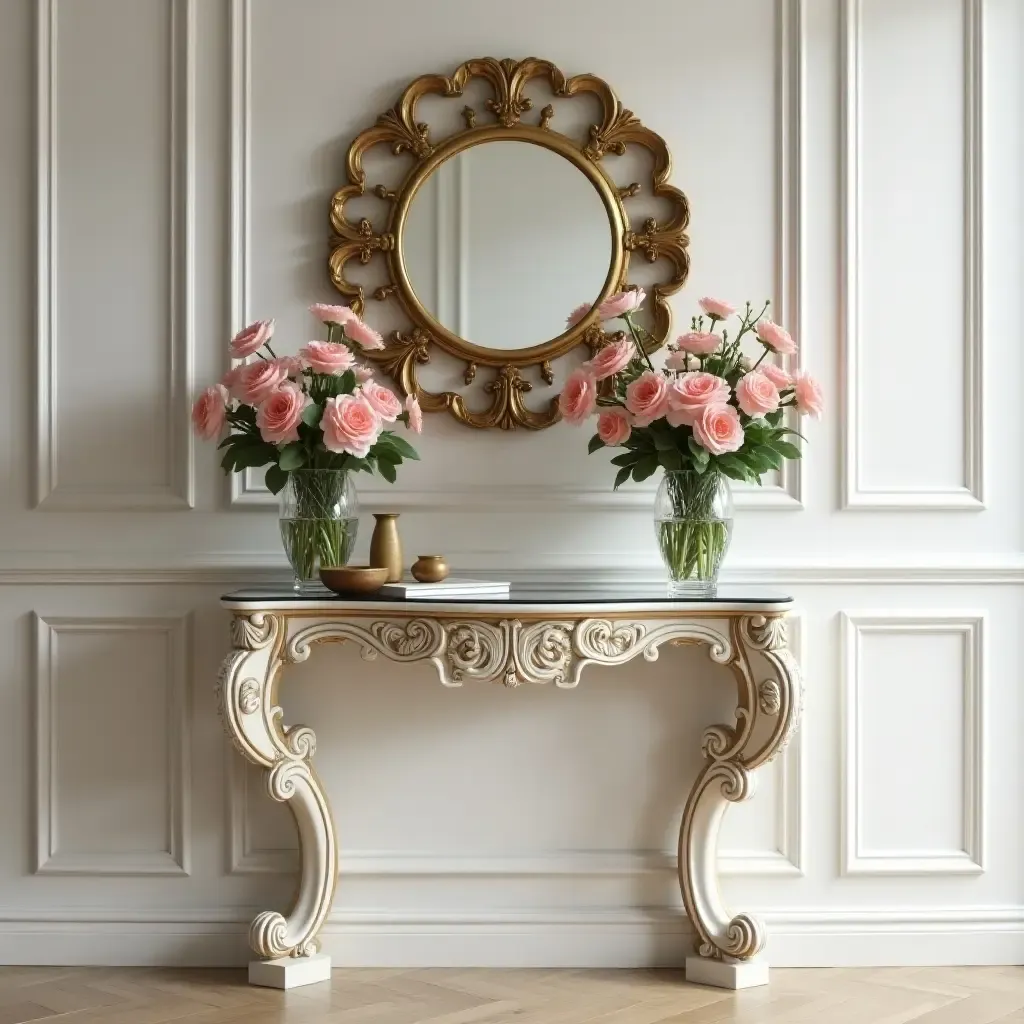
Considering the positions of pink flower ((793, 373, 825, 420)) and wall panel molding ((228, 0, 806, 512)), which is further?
wall panel molding ((228, 0, 806, 512))

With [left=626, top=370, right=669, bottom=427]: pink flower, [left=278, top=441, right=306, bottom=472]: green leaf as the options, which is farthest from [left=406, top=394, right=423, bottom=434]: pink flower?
[left=626, top=370, right=669, bottom=427]: pink flower

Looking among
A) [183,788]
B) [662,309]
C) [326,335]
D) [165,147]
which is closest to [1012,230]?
[662,309]

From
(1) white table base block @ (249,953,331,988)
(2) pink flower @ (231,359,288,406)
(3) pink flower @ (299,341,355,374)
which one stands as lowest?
(1) white table base block @ (249,953,331,988)

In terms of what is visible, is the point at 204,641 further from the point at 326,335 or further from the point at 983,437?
the point at 983,437

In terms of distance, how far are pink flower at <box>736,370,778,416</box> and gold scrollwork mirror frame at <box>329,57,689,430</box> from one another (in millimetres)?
367

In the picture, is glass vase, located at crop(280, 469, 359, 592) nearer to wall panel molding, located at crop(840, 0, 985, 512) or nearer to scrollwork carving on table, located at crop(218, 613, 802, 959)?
scrollwork carving on table, located at crop(218, 613, 802, 959)

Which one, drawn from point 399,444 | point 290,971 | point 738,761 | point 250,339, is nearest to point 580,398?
point 399,444

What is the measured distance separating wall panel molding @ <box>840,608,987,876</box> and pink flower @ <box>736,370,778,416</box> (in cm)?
63

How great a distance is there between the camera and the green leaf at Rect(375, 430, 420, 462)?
2.84m

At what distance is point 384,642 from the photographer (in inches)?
108

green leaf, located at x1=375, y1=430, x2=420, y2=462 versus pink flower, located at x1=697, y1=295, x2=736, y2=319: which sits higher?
pink flower, located at x1=697, y1=295, x2=736, y2=319

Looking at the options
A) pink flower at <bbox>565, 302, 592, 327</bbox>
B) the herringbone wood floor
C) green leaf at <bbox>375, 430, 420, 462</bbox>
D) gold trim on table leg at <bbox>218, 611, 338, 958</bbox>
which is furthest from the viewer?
pink flower at <bbox>565, 302, 592, 327</bbox>

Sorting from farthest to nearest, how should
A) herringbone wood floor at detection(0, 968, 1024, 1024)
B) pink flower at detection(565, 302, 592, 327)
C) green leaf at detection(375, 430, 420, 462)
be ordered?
1. pink flower at detection(565, 302, 592, 327)
2. green leaf at detection(375, 430, 420, 462)
3. herringbone wood floor at detection(0, 968, 1024, 1024)

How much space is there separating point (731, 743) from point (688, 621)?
0.34 meters
